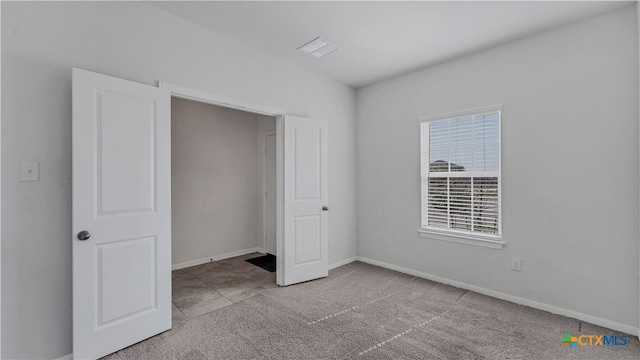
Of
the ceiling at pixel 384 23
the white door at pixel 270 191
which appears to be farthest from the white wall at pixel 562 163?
→ the white door at pixel 270 191

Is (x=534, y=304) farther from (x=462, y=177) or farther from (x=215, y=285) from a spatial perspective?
(x=215, y=285)

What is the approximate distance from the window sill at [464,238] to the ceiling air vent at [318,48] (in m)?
2.51

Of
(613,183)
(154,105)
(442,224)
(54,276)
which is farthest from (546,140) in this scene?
(54,276)

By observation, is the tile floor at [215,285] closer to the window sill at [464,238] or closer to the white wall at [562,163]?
the window sill at [464,238]

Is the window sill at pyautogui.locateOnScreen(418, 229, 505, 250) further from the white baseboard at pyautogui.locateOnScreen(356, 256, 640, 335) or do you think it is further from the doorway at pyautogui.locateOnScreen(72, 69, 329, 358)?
the doorway at pyautogui.locateOnScreen(72, 69, 329, 358)

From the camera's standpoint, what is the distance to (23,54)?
6.14 feet

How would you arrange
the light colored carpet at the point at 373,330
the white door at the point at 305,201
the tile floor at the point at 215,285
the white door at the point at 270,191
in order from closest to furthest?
the light colored carpet at the point at 373,330, the tile floor at the point at 215,285, the white door at the point at 305,201, the white door at the point at 270,191

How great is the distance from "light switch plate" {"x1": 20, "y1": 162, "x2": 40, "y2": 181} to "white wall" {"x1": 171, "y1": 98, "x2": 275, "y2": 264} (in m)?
2.18

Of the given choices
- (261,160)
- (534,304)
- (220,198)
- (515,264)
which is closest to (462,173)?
(515,264)

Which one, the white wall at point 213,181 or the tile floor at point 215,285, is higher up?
the white wall at point 213,181

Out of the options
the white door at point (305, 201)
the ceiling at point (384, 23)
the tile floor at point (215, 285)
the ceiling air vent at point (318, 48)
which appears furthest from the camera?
the white door at point (305, 201)

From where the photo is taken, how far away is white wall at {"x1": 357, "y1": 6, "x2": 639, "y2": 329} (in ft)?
7.86

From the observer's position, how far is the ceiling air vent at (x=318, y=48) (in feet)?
9.93

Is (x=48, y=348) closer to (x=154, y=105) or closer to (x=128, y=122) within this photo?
(x=128, y=122)
